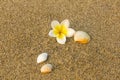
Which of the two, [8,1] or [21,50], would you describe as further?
[8,1]

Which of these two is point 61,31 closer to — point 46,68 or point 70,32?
point 70,32

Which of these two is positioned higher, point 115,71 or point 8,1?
point 8,1

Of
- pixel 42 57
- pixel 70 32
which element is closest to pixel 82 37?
pixel 70 32

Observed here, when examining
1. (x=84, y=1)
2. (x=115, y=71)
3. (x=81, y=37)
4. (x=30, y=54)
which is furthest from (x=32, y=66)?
(x=84, y=1)

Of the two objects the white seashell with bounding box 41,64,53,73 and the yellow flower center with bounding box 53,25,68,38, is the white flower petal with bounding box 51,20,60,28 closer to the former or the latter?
the yellow flower center with bounding box 53,25,68,38

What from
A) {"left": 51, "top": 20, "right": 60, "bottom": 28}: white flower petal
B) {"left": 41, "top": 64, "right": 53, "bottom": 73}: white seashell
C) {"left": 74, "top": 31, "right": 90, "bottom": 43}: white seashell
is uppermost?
{"left": 51, "top": 20, "right": 60, "bottom": 28}: white flower petal

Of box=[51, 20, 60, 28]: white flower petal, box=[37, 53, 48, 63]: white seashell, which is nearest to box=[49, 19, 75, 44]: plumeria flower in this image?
box=[51, 20, 60, 28]: white flower petal

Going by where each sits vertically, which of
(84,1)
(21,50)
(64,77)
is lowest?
(64,77)

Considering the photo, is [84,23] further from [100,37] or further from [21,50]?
[21,50]
